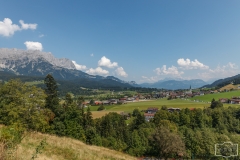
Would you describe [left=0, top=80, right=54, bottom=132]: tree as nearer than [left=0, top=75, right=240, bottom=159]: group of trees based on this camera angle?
Yes

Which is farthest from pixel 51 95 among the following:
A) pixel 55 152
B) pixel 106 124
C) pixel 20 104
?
pixel 55 152

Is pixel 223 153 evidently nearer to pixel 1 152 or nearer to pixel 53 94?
pixel 53 94

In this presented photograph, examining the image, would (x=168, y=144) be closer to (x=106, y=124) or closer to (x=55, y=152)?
(x=106, y=124)

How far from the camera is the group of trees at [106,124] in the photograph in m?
32.0

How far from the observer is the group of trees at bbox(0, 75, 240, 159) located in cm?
3197

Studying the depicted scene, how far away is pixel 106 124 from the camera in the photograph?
73562 millimetres

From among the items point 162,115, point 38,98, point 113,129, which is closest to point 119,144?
point 113,129

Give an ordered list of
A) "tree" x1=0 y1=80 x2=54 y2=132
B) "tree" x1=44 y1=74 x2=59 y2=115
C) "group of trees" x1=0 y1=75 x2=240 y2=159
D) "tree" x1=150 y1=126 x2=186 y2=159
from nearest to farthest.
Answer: "tree" x1=0 y1=80 x2=54 y2=132 → "group of trees" x1=0 y1=75 x2=240 y2=159 → "tree" x1=44 y1=74 x2=59 y2=115 → "tree" x1=150 y1=126 x2=186 y2=159

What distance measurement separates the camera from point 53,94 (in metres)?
49.9

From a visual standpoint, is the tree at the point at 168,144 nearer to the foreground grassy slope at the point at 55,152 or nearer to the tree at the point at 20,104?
the tree at the point at 20,104

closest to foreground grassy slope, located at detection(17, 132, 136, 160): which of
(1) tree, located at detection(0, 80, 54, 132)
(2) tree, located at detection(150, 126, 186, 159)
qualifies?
(1) tree, located at detection(0, 80, 54, 132)

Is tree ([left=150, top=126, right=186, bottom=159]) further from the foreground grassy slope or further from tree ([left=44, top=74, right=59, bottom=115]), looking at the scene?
the foreground grassy slope

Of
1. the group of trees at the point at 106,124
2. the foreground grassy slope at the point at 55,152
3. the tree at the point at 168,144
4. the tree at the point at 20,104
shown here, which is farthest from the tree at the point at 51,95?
the tree at the point at 168,144

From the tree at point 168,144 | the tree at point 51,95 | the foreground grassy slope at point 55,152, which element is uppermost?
the tree at point 51,95
